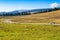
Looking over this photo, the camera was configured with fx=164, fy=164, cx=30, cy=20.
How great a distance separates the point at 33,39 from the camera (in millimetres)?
28922

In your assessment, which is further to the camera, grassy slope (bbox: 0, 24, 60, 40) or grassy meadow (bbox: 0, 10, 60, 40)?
grassy meadow (bbox: 0, 10, 60, 40)

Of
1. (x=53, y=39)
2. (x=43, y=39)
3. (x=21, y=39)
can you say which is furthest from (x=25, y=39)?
(x=53, y=39)

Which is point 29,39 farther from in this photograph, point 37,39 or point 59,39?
point 59,39

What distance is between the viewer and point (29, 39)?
2864 cm

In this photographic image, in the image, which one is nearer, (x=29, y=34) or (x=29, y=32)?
(x=29, y=34)

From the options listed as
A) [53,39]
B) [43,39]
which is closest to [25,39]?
[43,39]

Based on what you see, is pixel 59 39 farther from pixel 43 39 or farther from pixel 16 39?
pixel 16 39

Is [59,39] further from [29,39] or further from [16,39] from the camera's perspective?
[16,39]

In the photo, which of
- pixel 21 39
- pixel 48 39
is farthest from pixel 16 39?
pixel 48 39

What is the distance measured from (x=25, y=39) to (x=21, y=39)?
70 centimetres

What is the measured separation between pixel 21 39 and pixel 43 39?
→ 3.85 meters

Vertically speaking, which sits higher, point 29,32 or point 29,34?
point 29,34

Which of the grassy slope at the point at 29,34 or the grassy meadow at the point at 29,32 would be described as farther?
the grassy meadow at the point at 29,32

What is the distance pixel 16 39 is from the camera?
92.6ft
